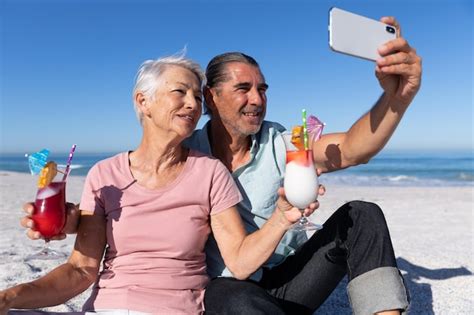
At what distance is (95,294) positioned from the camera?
2.24m

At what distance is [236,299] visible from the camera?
2016 mm

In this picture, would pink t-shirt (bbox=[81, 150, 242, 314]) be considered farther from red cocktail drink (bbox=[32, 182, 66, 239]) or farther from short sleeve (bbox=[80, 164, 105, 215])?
red cocktail drink (bbox=[32, 182, 66, 239])

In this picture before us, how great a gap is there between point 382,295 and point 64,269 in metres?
1.43

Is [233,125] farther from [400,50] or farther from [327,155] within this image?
[400,50]

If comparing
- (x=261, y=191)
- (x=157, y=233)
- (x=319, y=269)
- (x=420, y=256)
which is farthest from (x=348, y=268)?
(x=420, y=256)

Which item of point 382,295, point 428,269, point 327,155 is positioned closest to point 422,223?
point 428,269

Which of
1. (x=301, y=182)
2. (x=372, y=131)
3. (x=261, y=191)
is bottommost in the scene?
(x=261, y=191)

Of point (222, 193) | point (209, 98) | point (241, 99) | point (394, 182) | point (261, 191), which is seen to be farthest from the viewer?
point (394, 182)

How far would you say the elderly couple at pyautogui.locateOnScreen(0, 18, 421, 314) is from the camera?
2.06 metres

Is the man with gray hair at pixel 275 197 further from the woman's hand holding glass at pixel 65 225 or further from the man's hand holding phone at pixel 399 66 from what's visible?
the woman's hand holding glass at pixel 65 225

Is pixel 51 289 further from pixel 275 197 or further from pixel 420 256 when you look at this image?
pixel 420 256

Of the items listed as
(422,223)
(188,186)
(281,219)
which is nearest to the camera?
(281,219)

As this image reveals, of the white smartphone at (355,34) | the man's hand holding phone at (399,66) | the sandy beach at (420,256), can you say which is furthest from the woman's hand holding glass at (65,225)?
the man's hand holding phone at (399,66)

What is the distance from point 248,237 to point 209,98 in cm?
101
